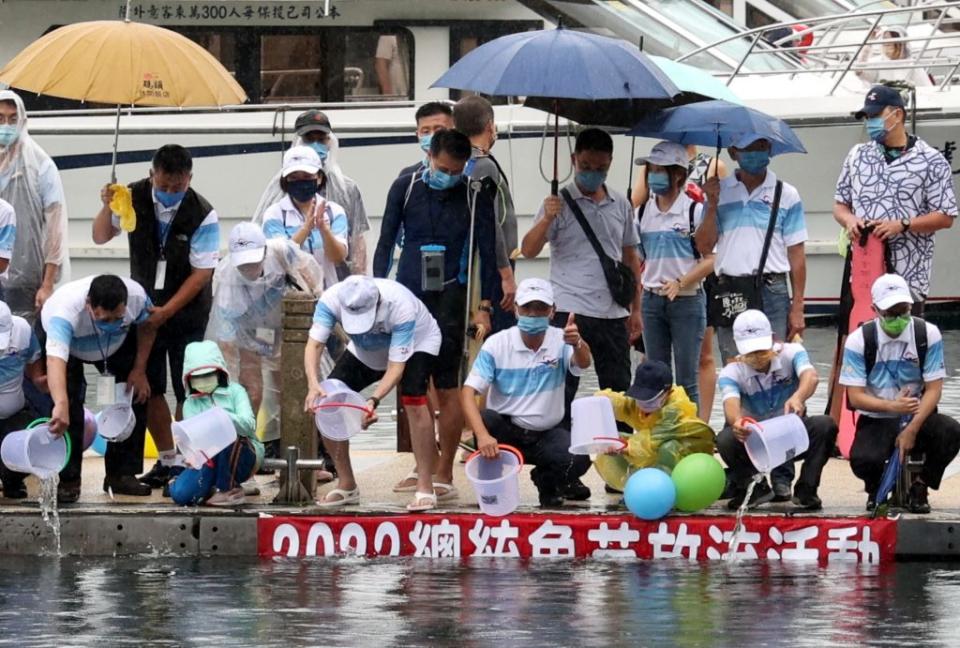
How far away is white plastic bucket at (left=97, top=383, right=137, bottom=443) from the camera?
11039mm

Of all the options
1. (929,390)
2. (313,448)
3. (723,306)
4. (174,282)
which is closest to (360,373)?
(313,448)

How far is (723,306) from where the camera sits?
11.6 metres

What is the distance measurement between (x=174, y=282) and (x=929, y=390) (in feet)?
12.9

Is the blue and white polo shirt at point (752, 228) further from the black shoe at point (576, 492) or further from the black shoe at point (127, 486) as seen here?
the black shoe at point (127, 486)

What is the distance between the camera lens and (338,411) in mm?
10500

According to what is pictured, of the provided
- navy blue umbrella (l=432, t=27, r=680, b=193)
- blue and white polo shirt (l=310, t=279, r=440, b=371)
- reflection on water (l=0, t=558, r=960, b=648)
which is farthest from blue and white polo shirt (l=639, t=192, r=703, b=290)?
reflection on water (l=0, t=558, r=960, b=648)

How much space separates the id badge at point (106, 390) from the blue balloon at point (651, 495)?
2701mm

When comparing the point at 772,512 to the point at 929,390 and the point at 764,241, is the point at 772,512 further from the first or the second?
the point at 764,241

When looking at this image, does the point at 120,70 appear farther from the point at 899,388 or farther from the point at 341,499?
the point at 899,388

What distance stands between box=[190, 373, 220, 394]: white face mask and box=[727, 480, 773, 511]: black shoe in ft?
8.66

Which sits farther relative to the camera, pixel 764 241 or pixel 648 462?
pixel 764 241

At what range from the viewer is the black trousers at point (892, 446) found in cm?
1050

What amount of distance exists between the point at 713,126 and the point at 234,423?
299 centimetres

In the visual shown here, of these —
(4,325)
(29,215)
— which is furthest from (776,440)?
(29,215)
